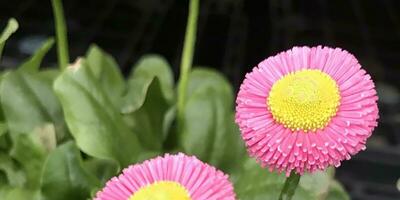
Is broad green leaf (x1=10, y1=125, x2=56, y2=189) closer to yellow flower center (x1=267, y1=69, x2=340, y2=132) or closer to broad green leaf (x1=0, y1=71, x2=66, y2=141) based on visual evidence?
broad green leaf (x1=0, y1=71, x2=66, y2=141)

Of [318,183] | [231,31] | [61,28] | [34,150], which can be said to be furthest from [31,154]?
[231,31]

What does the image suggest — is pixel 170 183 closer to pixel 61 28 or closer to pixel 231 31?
pixel 61 28

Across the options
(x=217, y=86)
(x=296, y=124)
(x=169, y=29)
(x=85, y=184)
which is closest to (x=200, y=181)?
→ (x=296, y=124)

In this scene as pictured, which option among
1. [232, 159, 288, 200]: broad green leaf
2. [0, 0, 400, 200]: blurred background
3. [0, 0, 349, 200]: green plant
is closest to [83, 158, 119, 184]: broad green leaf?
[0, 0, 349, 200]: green plant

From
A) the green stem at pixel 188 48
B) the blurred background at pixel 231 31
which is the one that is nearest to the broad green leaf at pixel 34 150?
the green stem at pixel 188 48

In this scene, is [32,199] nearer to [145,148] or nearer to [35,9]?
[145,148]

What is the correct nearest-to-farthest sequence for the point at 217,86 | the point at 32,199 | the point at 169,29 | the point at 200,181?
the point at 200,181 < the point at 32,199 < the point at 217,86 < the point at 169,29

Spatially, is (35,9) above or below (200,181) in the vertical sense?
above
